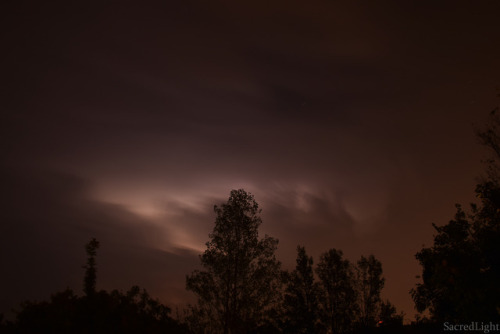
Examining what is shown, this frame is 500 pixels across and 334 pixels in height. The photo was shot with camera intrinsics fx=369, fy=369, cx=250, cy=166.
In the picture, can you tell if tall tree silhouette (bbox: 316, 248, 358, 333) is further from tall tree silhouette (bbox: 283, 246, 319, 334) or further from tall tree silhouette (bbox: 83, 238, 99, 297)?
tall tree silhouette (bbox: 83, 238, 99, 297)

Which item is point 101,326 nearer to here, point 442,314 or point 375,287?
point 442,314

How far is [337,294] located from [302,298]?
5.32 m

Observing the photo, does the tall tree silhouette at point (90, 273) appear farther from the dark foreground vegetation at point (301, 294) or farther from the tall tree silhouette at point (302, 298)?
the tall tree silhouette at point (302, 298)

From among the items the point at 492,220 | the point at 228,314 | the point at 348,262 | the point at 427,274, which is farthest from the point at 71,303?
the point at 348,262

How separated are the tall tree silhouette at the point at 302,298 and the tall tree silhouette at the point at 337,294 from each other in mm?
1376

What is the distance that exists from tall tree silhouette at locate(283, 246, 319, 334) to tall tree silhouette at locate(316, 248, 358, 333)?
54.2 inches

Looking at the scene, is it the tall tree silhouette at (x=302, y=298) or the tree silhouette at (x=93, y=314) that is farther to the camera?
the tall tree silhouette at (x=302, y=298)

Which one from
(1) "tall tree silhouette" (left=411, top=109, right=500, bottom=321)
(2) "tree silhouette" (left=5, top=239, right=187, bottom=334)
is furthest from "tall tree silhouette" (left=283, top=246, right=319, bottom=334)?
(2) "tree silhouette" (left=5, top=239, right=187, bottom=334)

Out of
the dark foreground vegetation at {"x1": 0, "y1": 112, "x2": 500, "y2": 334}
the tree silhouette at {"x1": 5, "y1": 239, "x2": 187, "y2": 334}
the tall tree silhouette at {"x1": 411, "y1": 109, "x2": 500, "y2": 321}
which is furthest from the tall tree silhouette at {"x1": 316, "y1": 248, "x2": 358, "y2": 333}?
the tree silhouette at {"x1": 5, "y1": 239, "x2": 187, "y2": 334}

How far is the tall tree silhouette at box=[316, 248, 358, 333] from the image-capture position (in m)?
54.0

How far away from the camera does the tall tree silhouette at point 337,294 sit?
177ft

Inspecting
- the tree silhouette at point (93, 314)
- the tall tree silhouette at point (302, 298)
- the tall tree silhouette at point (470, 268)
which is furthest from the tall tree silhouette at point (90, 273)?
the tall tree silhouette at point (302, 298)

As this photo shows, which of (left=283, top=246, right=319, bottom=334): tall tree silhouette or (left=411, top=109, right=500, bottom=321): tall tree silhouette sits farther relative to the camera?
(left=283, top=246, right=319, bottom=334): tall tree silhouette

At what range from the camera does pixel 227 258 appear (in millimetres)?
38250
